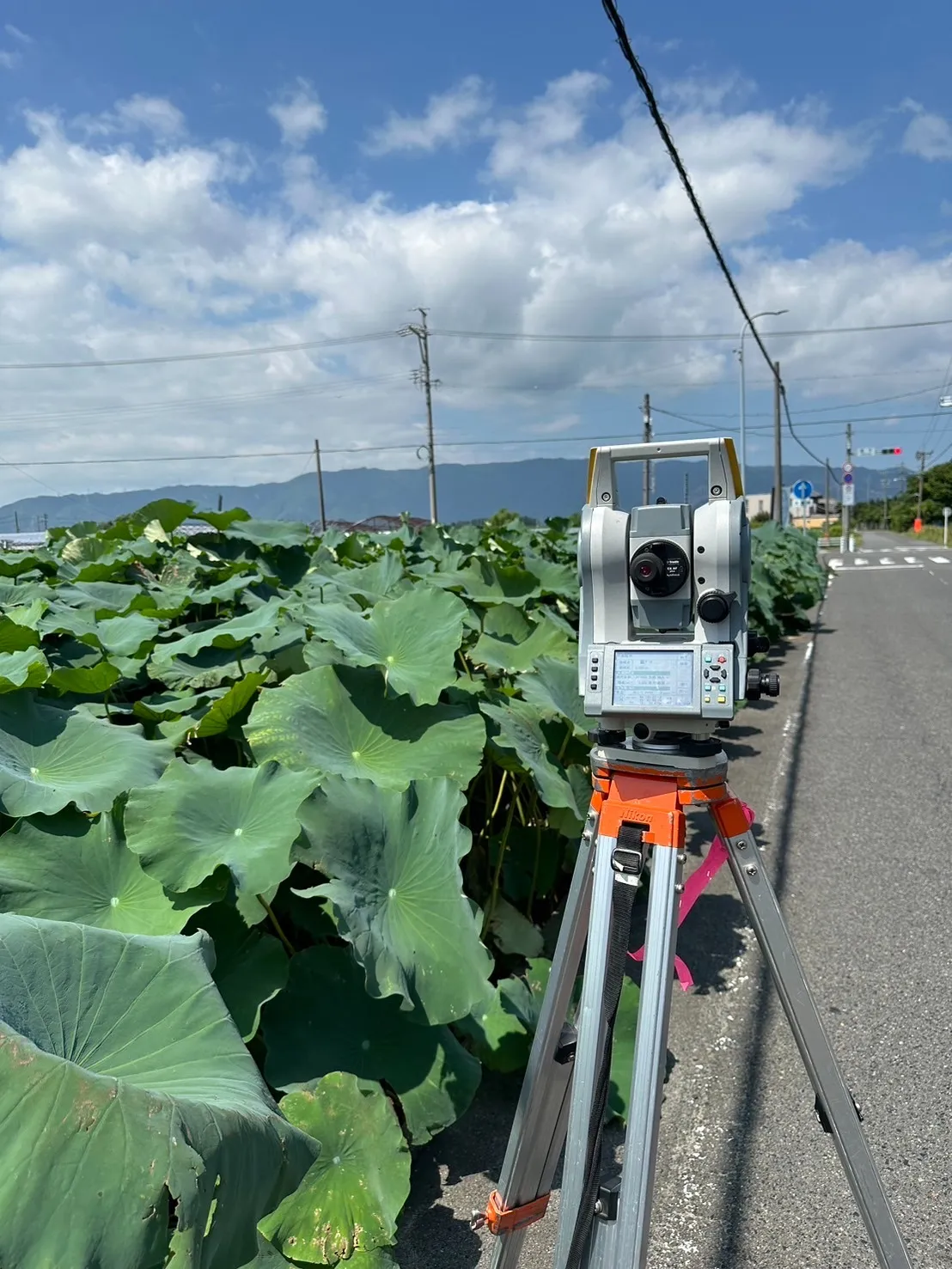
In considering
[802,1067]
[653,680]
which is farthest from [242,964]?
[802,1067]

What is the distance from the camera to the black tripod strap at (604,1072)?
4.51 feet

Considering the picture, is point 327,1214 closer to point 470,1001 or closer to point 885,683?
point 470,1001

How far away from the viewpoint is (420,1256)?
192cm

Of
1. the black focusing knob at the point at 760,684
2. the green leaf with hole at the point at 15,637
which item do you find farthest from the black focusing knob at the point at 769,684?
the green leaf with hole at the point at 15,637

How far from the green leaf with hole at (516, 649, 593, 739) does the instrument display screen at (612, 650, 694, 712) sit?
146cm

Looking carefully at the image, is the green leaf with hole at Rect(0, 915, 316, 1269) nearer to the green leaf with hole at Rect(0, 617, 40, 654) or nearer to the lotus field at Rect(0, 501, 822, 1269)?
the lotus field at Rect(0, 501, 822, 1269)

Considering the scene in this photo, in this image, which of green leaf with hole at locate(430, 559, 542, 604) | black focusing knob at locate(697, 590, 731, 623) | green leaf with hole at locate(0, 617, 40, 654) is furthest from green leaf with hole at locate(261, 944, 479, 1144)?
green leaf with hole at locate(430, 559, 542, 604)

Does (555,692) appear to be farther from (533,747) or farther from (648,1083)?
(648,1083)

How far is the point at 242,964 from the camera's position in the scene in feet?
6.55

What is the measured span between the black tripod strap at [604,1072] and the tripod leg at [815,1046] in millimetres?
195

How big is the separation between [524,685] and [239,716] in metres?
0.92

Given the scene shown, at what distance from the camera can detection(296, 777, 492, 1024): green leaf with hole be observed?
1.83 metres

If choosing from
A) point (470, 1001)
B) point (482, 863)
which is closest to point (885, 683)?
point (482, 863)

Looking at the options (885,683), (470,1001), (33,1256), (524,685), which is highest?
(524,685)
